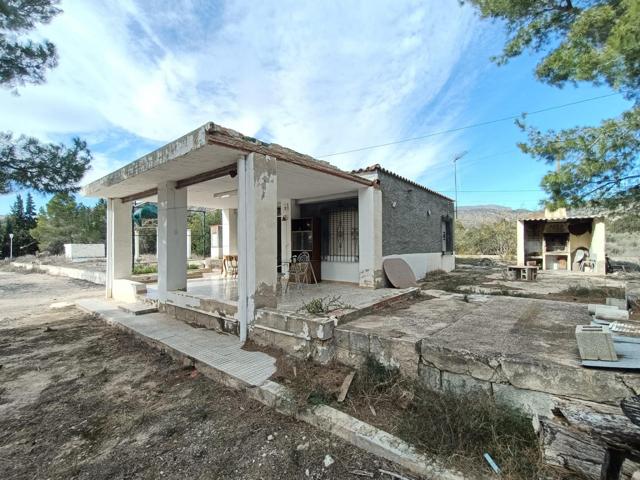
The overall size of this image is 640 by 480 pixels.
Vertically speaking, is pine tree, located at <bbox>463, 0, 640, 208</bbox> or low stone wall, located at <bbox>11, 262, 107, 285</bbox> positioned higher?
pine tree, located at <bbox>463, 0, 640, 208</bbox>

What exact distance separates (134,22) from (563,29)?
34.5 ft

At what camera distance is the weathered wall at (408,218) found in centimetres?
854

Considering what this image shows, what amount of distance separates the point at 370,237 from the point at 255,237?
3.72 metres

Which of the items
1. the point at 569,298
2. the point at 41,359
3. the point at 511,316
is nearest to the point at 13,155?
the point at 41,359

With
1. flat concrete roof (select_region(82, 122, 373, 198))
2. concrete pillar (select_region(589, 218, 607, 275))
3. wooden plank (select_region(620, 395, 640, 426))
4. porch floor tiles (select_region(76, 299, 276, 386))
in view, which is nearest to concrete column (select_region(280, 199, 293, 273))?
flat concrete roof (select_region(82, 122, 373, 198))

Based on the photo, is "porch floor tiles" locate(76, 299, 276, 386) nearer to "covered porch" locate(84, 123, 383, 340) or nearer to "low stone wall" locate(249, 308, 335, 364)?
"low stone wall" locate(249, 308, 335, 364)

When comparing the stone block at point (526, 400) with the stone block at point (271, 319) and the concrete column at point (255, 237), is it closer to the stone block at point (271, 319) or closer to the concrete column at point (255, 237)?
the stone block at point (271, 319)

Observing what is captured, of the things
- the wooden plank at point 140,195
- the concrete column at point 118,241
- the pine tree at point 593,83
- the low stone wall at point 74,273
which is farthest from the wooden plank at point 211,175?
the low stone wall at point 74,273

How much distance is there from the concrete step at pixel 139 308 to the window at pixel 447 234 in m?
11.6

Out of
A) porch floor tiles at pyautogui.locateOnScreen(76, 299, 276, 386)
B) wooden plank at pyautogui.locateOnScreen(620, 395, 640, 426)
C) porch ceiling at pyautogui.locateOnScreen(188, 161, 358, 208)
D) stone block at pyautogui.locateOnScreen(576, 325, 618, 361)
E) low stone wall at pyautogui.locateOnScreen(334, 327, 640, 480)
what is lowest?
porch floor tiles at pyautogui.locateOnScreen(76, 299, 276, 386)

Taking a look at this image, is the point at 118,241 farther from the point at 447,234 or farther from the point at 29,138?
the point at 447,234

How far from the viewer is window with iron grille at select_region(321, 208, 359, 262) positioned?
342 inches

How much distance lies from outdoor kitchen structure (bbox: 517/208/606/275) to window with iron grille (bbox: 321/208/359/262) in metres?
10.3

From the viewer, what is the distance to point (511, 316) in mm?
4570
